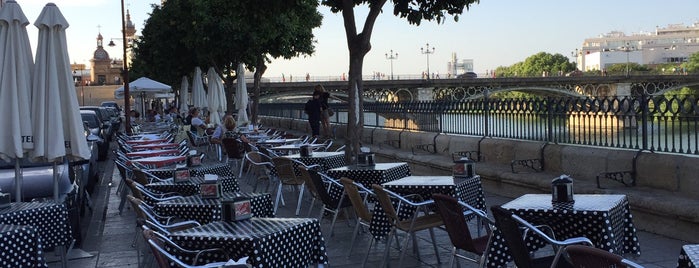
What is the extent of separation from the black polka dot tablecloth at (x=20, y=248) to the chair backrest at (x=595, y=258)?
3.80 metres

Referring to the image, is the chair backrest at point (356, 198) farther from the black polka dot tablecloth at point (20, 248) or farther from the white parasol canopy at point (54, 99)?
the white parasol canopy at point (54, 99)

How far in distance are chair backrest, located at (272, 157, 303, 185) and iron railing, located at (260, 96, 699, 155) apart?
396 cm

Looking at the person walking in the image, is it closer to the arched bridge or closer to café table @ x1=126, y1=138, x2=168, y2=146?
café table @ x1=126, y1=138, x2=168, y2=146

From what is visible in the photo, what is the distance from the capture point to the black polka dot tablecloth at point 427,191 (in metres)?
7.52

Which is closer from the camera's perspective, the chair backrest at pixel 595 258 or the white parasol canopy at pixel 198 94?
the chair backrest at pixel 595 258

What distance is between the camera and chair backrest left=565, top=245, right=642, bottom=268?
3.64 metres

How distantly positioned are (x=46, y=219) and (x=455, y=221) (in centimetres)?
365

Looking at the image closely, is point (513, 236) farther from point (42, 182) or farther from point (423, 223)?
point (42, 182)

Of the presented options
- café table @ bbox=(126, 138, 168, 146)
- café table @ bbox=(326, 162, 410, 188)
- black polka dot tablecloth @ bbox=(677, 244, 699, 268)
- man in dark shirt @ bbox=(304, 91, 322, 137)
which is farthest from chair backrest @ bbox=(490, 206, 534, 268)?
man in dark shirt @ bbox=(304, 91, 322, 137)

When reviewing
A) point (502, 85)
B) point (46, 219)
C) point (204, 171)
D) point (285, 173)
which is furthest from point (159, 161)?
point (502, 85)

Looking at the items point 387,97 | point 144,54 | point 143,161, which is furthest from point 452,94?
point 143,161

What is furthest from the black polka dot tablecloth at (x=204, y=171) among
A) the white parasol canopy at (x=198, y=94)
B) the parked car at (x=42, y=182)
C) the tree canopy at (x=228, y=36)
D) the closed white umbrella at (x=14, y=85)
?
the white parasol canopy at (x=198, y=94)

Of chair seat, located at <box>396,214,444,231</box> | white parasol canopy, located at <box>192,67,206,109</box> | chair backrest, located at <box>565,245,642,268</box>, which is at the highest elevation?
white parasol canopy, located at <box>192,67,206,109</box>

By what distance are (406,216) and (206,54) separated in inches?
832
